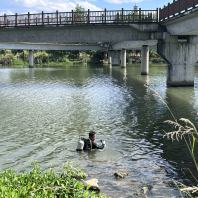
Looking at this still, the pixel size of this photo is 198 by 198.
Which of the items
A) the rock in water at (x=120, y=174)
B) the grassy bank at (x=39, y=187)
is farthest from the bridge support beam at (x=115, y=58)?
the grassy bank at (x=39, y=187)

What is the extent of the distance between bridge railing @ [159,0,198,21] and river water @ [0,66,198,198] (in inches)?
311

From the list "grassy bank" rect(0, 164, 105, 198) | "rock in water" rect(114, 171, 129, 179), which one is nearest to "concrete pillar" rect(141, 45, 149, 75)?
→ "rock in water" rect(114, 171, 129, 179)

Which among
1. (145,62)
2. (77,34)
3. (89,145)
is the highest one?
(77,34)

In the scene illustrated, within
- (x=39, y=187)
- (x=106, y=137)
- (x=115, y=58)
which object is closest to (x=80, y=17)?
(x=106, y=137)

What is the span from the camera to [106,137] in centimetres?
2308

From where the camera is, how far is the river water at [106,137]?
1599 centimetres

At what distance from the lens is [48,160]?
719 inches

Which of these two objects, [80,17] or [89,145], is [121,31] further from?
[89,145]

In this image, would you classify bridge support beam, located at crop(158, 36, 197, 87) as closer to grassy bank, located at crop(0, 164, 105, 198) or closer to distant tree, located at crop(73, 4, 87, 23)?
distant tree, located at crop(73, 4, 87, 23)

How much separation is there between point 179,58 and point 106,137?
27.4m

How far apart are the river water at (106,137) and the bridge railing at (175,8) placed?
25.9 feet

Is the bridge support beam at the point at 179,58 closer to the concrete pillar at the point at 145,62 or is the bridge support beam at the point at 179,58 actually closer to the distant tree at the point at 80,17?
the distant tree at the point at 80,17

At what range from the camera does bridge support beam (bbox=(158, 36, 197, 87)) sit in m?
48.3

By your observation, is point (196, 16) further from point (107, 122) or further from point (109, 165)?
point (109, 165)
